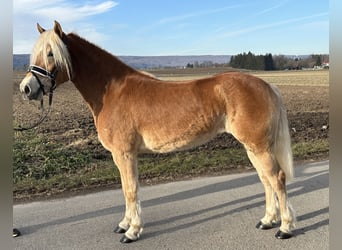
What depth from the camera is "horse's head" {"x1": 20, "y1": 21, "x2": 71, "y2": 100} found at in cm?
340

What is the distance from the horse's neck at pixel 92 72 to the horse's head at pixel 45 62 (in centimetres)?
22

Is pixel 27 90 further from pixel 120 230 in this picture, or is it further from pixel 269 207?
pixel 269 207

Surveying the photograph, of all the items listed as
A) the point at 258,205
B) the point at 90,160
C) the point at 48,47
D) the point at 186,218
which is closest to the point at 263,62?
the point at 90,160

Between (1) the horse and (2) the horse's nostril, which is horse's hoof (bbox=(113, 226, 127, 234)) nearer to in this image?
(1) the horse

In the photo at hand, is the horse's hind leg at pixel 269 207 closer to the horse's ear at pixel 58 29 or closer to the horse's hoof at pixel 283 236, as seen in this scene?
the horse's hoof at pixel 283 236

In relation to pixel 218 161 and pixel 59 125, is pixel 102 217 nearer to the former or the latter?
pixel 218 161

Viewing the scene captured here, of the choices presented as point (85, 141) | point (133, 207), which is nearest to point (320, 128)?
point (85, 141)

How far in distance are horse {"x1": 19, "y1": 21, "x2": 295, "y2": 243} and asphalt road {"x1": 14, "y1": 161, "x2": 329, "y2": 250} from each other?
8.6 inches

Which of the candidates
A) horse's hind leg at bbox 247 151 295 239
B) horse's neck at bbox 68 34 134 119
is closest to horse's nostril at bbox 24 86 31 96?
horse's neck at bbox 68 34 134 119

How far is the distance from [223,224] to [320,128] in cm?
612

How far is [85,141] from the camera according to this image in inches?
293

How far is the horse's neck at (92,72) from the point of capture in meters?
3.73

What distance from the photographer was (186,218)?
407 centimetres

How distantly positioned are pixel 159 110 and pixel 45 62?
50.0 inches
